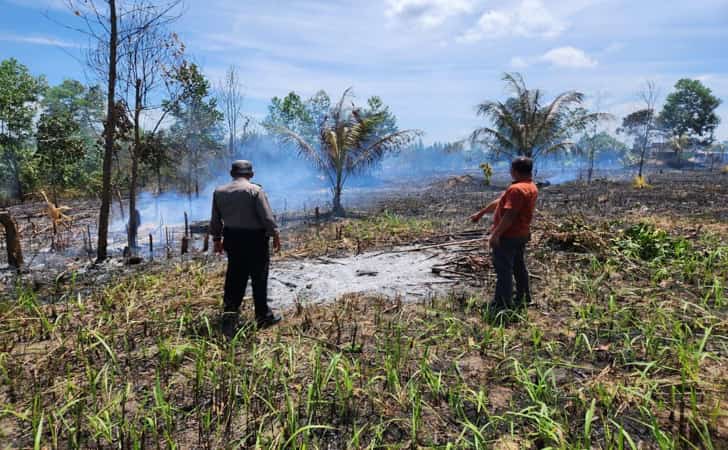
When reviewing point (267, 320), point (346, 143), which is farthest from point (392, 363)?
point (346, 143)

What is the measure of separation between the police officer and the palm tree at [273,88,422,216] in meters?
9.92

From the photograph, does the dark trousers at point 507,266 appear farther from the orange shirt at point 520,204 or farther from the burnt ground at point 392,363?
the burnt ground at point 392,363

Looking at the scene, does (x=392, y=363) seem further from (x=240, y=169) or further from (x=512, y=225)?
(x=240, y=169)

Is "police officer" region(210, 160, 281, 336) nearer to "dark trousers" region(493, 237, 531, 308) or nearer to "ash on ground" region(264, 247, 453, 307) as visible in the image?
"ash on ground" region(264, 247, 453, 307)

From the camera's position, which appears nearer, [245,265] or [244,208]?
[244,208]

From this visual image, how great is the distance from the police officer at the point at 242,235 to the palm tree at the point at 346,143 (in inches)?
391

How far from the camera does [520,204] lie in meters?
3.78

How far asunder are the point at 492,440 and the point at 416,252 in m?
4.95

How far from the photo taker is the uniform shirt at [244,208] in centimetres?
393

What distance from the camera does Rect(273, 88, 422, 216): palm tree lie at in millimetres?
13992

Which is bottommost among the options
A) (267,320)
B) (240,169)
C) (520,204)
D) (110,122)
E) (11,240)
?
(267,320)

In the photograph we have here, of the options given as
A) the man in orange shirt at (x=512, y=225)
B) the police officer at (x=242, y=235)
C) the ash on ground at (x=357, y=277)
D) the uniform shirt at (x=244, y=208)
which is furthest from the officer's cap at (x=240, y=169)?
the man in orange shirt at (x=512, y=225)

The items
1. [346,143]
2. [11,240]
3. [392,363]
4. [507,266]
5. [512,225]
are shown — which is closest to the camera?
[392,363]

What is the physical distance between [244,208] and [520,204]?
2.77 metres
